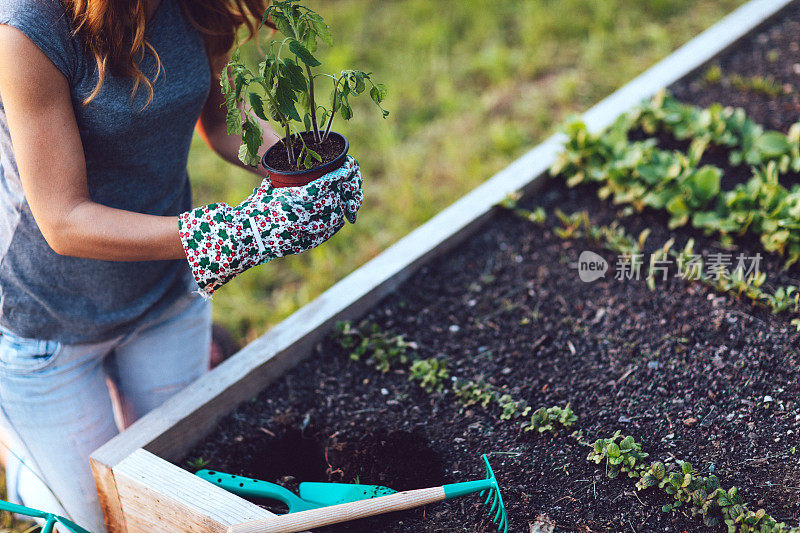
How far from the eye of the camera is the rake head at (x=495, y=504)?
1.43 m

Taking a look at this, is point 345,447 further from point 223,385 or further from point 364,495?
point 223,385

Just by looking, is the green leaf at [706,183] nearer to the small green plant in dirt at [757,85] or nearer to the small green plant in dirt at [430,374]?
the small green plant in dirt at [757,85]

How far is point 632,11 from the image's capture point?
13.0 feet

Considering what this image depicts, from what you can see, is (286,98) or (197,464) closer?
(286,98)

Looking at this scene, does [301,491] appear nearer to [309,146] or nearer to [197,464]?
[197,464]

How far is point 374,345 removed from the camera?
1951mm

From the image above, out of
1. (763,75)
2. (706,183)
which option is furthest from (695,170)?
(763,75)

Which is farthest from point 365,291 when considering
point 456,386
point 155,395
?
point 155,395

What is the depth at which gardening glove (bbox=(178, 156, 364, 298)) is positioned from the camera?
1.37 m

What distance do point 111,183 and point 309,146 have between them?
1.65 ft

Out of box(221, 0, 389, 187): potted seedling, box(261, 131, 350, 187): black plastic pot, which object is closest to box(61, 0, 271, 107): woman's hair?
box(221, 0, 389, 187): potted seedling

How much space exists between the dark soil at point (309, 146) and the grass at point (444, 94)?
1291 mm

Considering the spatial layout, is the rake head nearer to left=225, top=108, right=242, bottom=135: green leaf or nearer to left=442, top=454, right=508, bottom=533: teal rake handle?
left=442, top=454, right=508, bottom=533: teal rake handle

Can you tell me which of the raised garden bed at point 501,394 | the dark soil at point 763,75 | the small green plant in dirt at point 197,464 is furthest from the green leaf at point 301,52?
the dark soil at point 763,75
